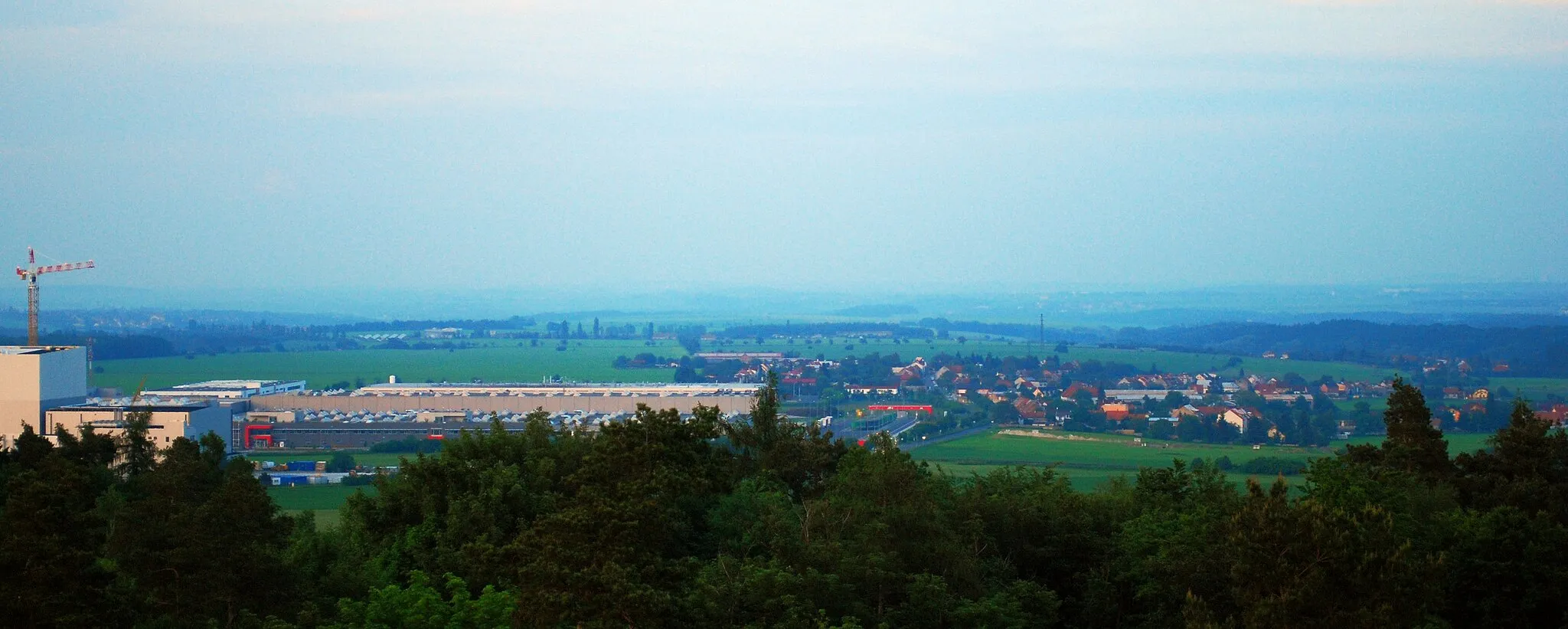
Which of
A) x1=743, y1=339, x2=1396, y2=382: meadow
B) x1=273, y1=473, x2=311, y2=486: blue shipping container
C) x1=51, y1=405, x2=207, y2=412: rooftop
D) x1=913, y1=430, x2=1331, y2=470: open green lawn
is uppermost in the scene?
x1=51, y1=405, x2=207, y2=412: rooftop

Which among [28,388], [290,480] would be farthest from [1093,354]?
[28,388]

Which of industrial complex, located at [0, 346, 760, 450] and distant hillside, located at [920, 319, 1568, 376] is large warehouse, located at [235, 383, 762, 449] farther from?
distant hillside, located at [920, 319, 1568, 376]

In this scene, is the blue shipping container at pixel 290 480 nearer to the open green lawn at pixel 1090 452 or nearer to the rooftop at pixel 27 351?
the rooftop at pixel 27 351

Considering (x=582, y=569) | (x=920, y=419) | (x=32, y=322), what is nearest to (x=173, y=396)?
(x=32, y=322)

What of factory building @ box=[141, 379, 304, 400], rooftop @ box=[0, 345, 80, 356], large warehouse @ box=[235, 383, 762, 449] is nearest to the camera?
rooftop @ box=[0, 345, 80, 356]

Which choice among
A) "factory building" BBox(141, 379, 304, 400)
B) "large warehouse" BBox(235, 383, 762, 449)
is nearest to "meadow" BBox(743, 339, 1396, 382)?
"large warehouse" BBox(235, 383, 762, 449)

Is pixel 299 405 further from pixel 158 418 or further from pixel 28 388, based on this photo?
pixel 158 418
